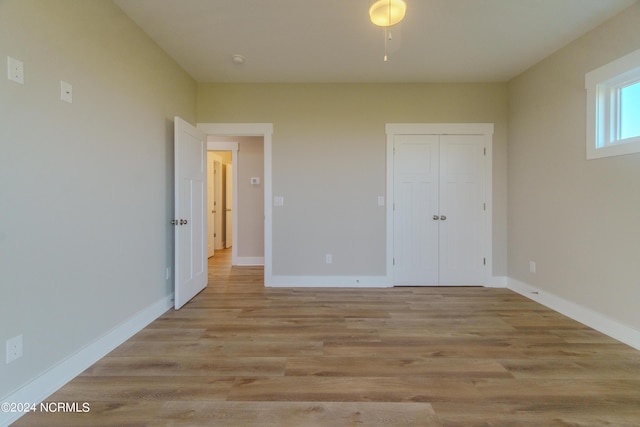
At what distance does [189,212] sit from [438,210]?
118 inches

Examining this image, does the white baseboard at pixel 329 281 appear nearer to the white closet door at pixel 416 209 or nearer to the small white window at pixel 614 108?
the white closet door at pixel 416 209

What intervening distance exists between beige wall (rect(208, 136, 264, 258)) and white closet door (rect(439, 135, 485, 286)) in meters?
3.00

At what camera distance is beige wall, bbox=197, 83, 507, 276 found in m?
3.53

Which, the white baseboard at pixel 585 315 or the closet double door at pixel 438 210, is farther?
the closet double door at pixel 438 210

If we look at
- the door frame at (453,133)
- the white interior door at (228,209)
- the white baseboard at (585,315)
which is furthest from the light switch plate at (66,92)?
the white interior door at (228,209)

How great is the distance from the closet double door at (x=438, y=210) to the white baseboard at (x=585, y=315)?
57cm

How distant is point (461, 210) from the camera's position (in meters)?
3.58

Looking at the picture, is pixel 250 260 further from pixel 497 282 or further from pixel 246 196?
pixel 497 282

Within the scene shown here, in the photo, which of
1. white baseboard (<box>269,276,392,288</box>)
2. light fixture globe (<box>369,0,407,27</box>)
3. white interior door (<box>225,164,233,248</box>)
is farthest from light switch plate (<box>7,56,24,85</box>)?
white interior door (<box>225,164,233,248</box>)

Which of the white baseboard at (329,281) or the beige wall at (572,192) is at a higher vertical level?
the beige wall at (572,192)

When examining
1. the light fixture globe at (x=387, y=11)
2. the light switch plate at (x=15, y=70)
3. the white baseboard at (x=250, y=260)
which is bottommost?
the white baseboard at (x=250, y=260)

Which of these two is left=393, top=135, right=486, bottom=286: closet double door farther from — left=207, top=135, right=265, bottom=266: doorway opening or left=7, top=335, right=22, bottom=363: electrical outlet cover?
left=7, top=335, right=22, bottom=363: electrical outlet cover

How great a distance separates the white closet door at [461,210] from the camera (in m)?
3.54

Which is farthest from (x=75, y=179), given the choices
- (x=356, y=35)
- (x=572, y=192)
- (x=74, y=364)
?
(x=572, y=192)
